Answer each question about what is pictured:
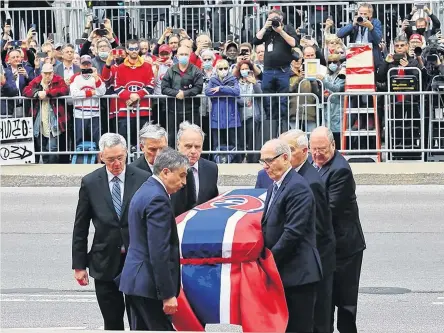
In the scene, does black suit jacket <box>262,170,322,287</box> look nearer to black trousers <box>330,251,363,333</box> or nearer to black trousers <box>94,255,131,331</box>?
black trousers <box>330,251,363,333</box>

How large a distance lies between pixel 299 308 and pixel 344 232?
1.08 metres

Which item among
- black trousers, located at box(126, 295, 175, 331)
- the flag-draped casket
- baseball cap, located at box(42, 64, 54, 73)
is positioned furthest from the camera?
baseball cap, located at box(42, 64, 54, 73)

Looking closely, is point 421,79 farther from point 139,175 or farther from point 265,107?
point 139,175

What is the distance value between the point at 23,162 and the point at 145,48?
3.28 m

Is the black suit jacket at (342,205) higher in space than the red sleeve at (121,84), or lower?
lower

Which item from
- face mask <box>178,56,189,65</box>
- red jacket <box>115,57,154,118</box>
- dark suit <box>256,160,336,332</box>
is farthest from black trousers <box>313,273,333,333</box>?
red jacket <box>115,57,154,118</box>

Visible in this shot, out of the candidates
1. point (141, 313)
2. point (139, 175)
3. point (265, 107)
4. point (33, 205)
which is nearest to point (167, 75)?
point (265, 107)

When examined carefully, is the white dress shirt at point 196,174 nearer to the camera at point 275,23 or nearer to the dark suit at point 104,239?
the dark suit at point 104,239

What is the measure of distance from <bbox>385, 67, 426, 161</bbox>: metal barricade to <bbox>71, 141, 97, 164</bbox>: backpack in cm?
467

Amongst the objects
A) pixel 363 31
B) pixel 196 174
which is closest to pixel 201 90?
pixel 363 31

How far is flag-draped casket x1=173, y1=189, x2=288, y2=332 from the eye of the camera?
8078mm

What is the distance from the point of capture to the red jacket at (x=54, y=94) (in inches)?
745

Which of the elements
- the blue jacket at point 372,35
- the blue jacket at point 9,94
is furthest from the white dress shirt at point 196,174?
the blue jacket at point 372,35

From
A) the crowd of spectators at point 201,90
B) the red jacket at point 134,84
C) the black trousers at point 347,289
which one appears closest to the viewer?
the black trousers at point 347,289
